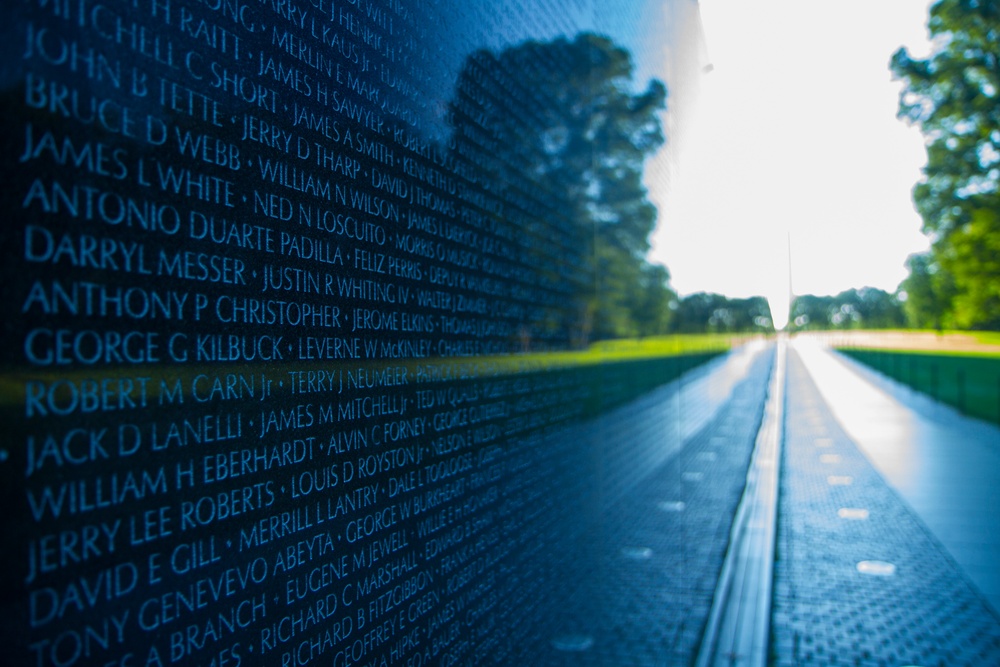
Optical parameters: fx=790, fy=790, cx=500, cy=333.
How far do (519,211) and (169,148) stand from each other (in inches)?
64.8

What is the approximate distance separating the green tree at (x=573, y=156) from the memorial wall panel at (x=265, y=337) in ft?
0.14

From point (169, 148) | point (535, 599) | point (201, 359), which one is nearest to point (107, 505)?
point (201, 359)

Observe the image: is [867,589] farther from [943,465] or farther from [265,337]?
[943,465]

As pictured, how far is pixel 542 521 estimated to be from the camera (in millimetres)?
2846

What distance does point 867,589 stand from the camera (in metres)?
7.03

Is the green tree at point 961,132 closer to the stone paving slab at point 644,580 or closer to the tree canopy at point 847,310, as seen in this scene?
the stone paving slab at point 644,580

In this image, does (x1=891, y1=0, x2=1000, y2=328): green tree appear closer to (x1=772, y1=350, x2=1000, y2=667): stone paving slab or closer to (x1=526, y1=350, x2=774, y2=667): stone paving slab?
(x1=772, y1=350, x2=1000, y2=667): stone paving slab

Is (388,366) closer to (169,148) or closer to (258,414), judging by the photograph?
(258,414)

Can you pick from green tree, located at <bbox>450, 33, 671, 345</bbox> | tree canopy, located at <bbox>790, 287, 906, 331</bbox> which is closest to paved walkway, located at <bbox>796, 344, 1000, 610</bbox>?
green tree, located at <bbox>450, 33, 671, 345</bbox>

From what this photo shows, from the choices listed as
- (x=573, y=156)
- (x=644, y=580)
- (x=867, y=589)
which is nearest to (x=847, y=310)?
(x=867, y=589)

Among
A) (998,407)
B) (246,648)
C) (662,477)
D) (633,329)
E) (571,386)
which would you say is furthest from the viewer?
(998,407)

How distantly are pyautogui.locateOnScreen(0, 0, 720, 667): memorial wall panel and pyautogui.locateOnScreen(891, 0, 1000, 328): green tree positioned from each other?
26083 mm

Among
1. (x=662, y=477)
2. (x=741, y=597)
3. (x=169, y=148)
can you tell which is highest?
(x=169, y=148)

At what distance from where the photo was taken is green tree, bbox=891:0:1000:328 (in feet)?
78.0
